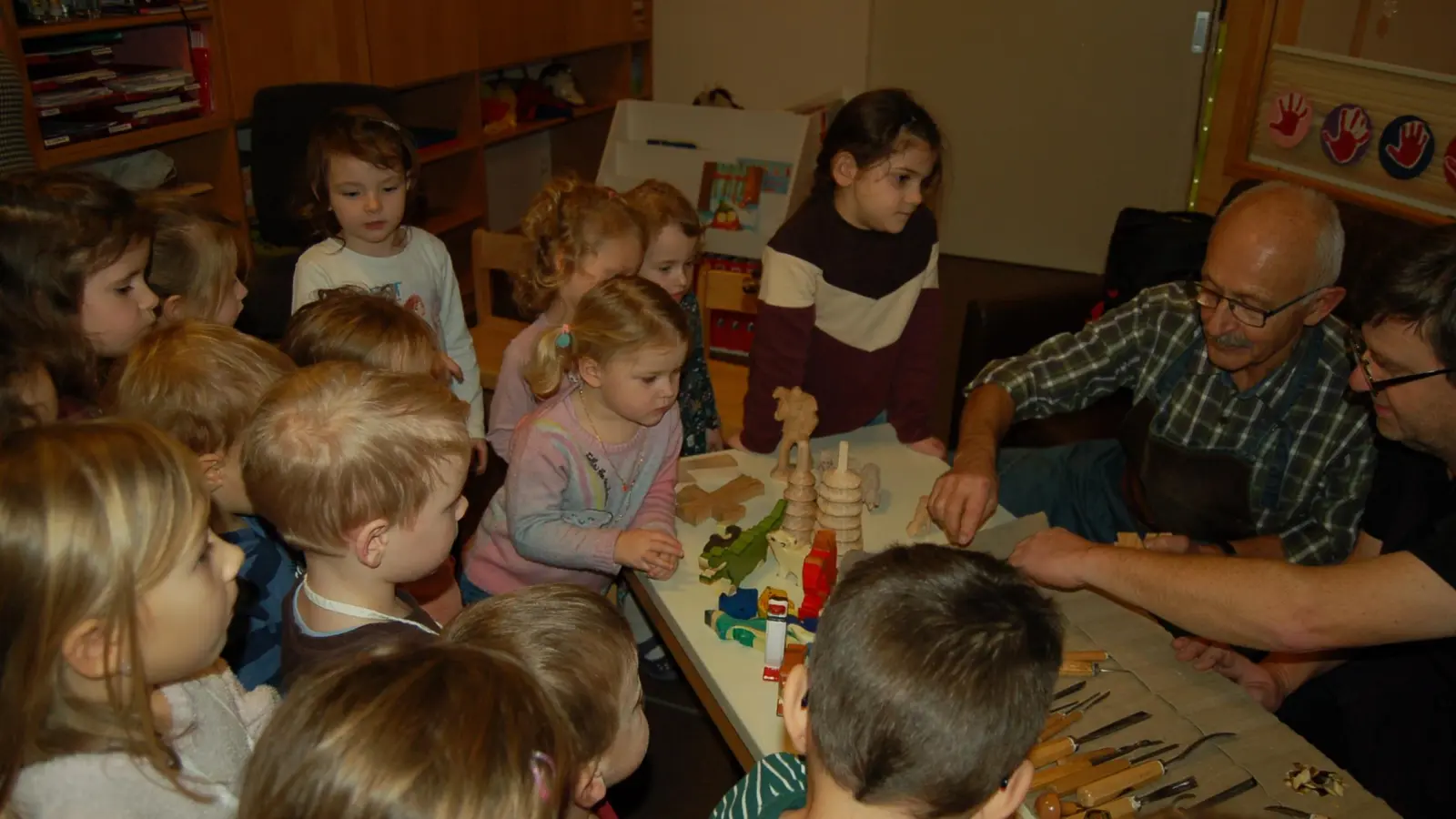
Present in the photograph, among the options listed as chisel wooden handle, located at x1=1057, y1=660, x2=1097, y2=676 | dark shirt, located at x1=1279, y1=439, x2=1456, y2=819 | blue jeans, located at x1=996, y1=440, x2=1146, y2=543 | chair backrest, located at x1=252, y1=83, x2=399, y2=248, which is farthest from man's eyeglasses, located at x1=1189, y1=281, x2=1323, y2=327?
chair backrest, located at x1=252, y1=83, x2=399, y2=248

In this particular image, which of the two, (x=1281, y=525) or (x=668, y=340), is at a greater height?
(x=668, y=340)

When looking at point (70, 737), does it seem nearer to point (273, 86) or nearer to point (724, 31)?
point (273, 86)

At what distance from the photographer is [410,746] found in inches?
36.8

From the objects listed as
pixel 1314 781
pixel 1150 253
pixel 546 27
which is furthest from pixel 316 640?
pixel 546 27

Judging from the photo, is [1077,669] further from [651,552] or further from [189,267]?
[189,267]

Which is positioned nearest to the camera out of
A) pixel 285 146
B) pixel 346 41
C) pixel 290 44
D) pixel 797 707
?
pixel 797 707

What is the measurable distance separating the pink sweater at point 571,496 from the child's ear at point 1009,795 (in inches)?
37.3

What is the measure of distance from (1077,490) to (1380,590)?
3.19 feet

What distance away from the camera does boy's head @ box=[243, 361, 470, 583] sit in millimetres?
1460

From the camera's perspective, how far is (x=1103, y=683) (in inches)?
62.7

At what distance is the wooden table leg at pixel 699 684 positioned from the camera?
63.6 inches

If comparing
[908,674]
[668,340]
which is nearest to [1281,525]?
[668,340]

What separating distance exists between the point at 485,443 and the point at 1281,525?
1835 mm

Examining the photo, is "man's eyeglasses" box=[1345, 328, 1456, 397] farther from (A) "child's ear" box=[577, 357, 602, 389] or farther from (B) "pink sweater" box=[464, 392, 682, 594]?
(A) "child's ear" box=[577, 357, 602, 389]
